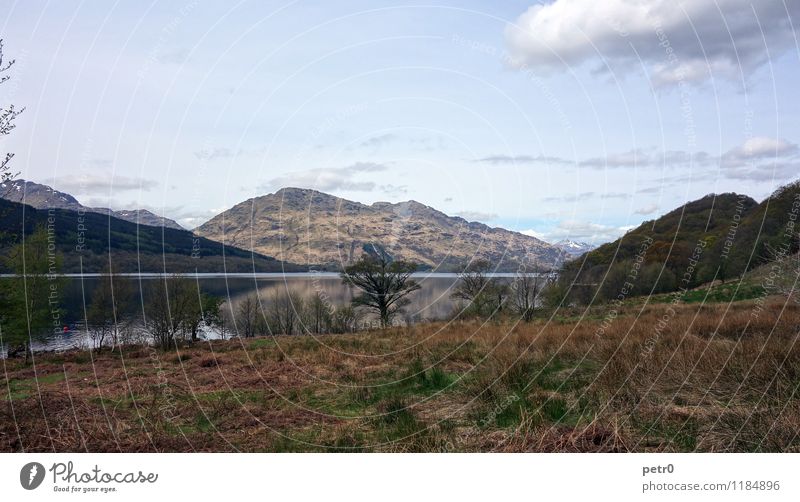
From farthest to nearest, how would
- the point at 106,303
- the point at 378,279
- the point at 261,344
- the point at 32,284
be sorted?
the point at 378,279, the point at 106,303, the point at 32,284, the point at 261,344

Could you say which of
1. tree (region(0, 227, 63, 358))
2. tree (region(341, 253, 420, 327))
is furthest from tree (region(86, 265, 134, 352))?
tree (region(341, 253, 420, 327))

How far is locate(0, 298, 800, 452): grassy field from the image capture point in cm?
716

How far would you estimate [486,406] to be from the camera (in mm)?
9188

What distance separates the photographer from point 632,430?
7.28 metres

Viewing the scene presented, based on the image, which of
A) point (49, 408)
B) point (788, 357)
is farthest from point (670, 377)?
point (49, 408)

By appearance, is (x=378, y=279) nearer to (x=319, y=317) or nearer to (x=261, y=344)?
(x=319, y=317)
